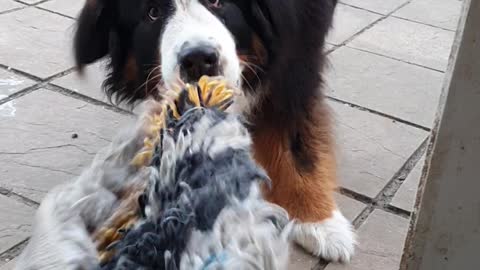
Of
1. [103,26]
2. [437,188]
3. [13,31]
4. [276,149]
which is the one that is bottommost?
[13,31]

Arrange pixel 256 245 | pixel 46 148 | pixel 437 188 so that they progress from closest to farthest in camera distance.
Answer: pixel 256 245, pixel 437 188, pixel 46 148

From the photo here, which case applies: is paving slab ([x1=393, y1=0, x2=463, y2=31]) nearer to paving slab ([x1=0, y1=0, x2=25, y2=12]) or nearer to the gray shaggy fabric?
paving slab ([x1=0, y1=0, x2=25, y2=12])

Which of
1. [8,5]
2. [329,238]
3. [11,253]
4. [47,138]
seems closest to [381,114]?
[329,238]

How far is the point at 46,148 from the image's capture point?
242 centimetres

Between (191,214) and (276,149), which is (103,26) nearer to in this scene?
(276,149)

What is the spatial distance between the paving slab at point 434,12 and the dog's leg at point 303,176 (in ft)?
5.70

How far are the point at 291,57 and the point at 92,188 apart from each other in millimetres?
1262

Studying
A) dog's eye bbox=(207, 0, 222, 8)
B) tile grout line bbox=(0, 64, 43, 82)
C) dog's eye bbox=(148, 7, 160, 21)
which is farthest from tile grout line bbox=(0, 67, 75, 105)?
dog's eye bbox=(207, 0, 222, 8)

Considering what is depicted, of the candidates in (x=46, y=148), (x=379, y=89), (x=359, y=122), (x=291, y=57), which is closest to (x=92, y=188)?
(x=291, y=57)

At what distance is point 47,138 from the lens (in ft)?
8.13

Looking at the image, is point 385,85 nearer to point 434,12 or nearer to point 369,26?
point 369,26

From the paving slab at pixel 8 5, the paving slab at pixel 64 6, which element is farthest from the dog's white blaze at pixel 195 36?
the paving slab at pixel 8 5

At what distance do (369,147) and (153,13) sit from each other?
1018 millimetres

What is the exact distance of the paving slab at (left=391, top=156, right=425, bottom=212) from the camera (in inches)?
87.4
